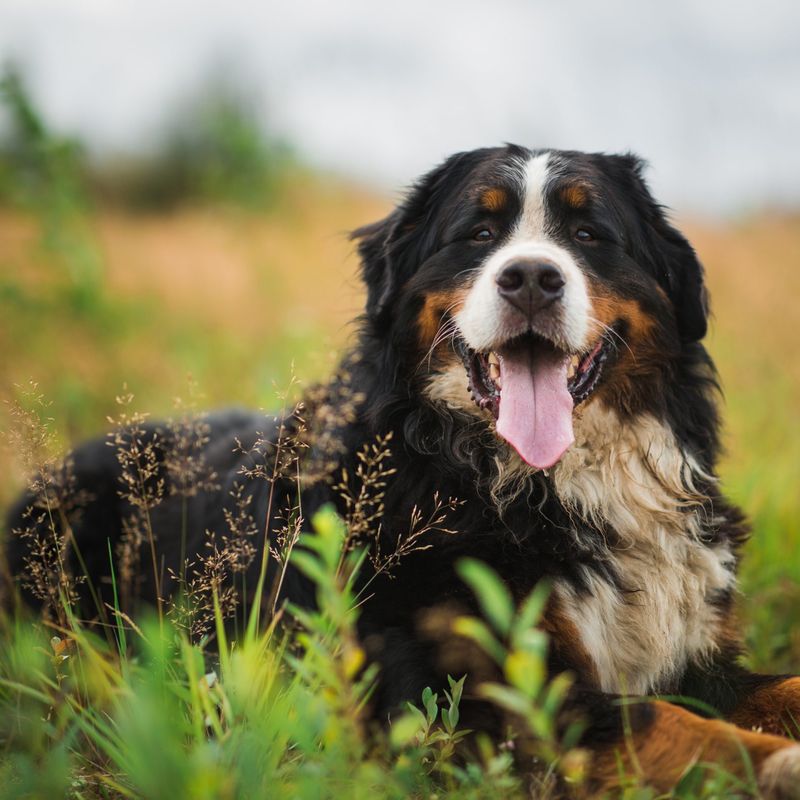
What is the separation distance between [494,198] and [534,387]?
67 cm

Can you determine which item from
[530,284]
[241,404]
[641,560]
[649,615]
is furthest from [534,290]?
[241,404]

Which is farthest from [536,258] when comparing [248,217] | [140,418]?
[248,217]

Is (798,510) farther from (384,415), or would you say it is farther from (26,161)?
(26,161)

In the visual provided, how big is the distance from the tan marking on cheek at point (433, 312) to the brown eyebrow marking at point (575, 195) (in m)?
0.47

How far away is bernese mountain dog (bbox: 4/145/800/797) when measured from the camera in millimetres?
2406

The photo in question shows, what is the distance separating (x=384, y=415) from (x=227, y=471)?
797 mm

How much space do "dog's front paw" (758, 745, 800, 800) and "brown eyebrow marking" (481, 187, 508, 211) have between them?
1.80 metres

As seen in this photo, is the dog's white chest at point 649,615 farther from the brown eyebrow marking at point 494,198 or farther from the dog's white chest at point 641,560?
the brown eyebrow marking at point 494,198

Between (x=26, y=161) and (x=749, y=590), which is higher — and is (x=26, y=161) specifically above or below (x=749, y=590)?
above

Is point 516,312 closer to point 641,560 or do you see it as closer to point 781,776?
point 641,560

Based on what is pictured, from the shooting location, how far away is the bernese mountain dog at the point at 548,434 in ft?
7.89

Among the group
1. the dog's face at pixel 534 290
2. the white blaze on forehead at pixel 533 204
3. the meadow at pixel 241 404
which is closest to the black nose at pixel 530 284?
the dog's face at pixel 534 290

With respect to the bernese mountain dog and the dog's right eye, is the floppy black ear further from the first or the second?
the dog's right eye

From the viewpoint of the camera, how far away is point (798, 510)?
4.07 m
